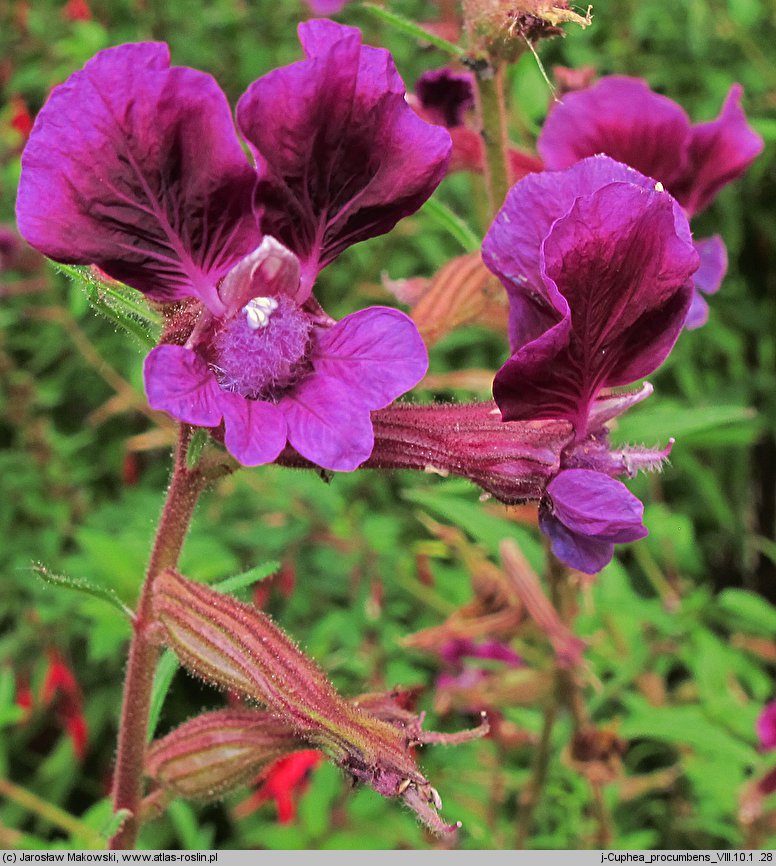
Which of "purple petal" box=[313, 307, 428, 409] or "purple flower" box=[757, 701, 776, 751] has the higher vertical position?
"purple petal" box=[313, 307, 428, 409]

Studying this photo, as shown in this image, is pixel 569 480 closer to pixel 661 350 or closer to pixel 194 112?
pixel 661 350

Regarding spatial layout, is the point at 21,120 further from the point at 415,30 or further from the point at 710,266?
the point at 710,266

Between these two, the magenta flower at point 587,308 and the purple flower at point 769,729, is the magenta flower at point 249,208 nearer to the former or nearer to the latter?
the magenta flower at point 587,308

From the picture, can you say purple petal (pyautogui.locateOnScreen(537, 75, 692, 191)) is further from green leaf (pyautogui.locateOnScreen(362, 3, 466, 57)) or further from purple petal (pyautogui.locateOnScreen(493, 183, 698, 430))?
purple petal (pyautogui.locateOnScreen(493, 183, 698, 430))

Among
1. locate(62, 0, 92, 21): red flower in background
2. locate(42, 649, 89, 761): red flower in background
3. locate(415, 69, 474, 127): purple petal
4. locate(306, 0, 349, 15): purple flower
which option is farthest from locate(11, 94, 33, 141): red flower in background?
locate(415, 69, 474, 127): purple petal

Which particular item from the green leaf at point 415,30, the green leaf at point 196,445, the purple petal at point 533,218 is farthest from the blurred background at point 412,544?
the purple petal at point 533,218
